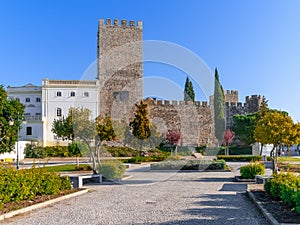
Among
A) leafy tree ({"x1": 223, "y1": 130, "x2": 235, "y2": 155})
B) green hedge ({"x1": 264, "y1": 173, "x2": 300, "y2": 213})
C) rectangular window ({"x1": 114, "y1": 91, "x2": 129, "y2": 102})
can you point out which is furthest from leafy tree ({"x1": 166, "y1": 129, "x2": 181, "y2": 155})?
green hedge ({"x1": 264, "y1": 173, "x2": 300, "y2": 213})

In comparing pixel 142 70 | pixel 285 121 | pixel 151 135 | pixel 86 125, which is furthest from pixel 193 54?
pixel 142 70

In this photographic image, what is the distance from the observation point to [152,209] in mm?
7660

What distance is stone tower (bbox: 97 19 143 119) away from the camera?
37.1 m

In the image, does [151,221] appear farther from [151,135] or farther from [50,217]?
[151,135]

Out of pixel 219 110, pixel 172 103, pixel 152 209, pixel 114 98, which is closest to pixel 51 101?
pixel 114 98

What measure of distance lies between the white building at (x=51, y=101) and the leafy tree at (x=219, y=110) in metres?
12.6

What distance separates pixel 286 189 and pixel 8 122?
21643mm

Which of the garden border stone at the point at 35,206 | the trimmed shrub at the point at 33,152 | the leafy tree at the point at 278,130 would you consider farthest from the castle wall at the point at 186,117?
the garden border stone at the point at 35,206

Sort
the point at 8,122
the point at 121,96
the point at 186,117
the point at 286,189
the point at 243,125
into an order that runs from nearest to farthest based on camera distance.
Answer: the point at 286,189
the point at 8,122
the point at 121,96
the point at 243,125
the point at 186,117

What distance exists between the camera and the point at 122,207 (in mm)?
8031

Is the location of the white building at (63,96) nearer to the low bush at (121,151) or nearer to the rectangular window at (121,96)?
the rectangular window at (121,96)

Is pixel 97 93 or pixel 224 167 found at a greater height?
pixel 97 93

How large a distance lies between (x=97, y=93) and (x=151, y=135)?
9.09 metres

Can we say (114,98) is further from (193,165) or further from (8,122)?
(193,165)
